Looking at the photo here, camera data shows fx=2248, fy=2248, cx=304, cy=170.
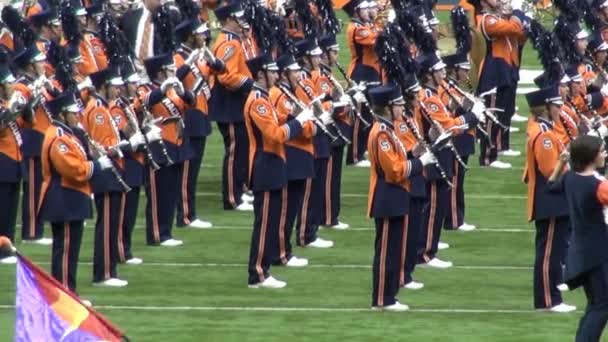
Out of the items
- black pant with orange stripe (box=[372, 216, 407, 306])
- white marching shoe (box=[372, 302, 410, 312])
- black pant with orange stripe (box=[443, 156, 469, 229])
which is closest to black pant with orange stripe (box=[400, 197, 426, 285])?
black pant with orange stripe (box=[372, 216, 407, 306])

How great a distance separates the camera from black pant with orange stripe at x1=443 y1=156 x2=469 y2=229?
16453mm

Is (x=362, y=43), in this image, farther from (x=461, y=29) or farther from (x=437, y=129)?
(x=437, y=129)

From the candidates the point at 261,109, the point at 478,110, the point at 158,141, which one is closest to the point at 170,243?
the point at 158,141

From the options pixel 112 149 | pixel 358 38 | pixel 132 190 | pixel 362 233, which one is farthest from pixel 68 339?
pixel 358 38

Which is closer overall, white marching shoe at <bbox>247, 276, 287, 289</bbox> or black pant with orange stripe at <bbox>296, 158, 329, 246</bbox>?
white marching shoe at <bbox>247, 276, 287, 289</bbox>

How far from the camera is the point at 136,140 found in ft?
48.0

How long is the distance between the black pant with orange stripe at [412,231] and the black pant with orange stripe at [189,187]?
8.26 ft

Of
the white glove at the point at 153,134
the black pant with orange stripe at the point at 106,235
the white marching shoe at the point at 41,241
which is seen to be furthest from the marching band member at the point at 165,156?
the black pant with orange stripe at the point at 106,235

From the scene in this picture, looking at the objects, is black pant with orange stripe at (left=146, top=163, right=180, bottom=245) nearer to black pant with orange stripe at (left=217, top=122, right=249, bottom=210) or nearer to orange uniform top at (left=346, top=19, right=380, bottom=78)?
black pant with orange stripe at (left=217, top=122, right=249, bottom=210)

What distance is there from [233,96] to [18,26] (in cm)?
182

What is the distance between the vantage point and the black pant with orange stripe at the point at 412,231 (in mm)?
14336

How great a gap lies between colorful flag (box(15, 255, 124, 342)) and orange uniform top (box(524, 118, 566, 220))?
4478 millimetres

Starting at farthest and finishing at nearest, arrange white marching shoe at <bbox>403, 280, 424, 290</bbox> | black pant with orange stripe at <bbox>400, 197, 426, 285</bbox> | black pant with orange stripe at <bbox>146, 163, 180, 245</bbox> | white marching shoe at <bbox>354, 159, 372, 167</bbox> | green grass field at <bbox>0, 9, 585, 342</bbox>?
1. white marching shoe at <bbox>354, 159, 372, 167</bbox>
2. black pant with orange stripe at <bbox>146, 163, 180, 245</bbox>
3. white marching shoe at <bbox>403, 280, 424, 290</bbox>
4. black pant with orange stripe at <bbox>400, 197, 426, 285</bbox>
5. green grass field at <bbox>0, 9, 585, 342</bbox>

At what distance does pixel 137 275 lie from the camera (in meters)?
15.1
